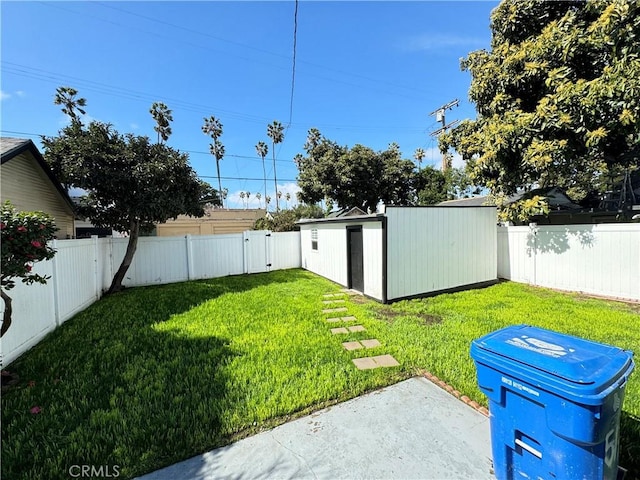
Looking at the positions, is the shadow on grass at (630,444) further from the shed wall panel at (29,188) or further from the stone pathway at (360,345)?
the shed wall panel at (29,188)

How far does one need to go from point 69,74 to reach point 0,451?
48.1ft

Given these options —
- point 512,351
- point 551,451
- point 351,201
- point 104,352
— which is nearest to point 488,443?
point 551,451

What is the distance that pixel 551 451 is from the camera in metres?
1.52

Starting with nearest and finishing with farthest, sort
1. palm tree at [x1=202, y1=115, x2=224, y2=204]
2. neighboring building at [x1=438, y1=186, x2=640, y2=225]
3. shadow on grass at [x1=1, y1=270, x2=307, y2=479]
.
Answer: shadow on grass at [x1=1, y1=270, x2=307, y2=479], neighboring building at [x1=438, y1=186, x2=640, y2=225], palm tree at [x1=202, y1=115, x2=224, y2=204]

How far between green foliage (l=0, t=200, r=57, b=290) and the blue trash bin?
4.30 metres

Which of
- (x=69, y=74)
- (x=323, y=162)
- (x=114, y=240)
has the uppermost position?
(x=69, y=74)

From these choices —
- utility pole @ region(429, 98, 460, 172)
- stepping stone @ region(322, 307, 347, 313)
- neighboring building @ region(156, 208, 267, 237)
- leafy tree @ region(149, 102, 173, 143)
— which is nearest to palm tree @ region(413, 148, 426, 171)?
utility pole @ region(429, 98, 460, 172)

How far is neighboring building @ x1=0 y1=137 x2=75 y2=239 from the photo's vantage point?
596 cm

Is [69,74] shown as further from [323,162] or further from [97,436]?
[97,436]

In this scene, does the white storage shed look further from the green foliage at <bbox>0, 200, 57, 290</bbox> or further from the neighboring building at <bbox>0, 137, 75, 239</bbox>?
the neighboring building at <bbox>0, 137, 75, 239</bbox>

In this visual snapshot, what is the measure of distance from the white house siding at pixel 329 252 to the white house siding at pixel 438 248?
208 centimetres

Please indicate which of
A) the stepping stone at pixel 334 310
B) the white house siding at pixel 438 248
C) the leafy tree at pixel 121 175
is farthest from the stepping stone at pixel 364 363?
the leafy tree at pixel 121 175

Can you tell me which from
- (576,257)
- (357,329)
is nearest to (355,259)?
(357,329)

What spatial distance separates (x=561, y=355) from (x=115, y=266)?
1040 cm
